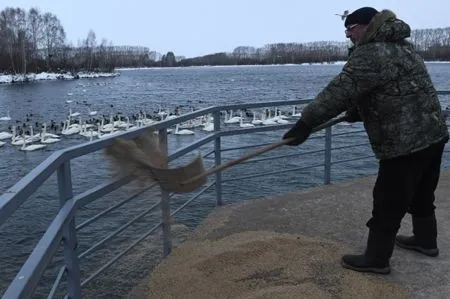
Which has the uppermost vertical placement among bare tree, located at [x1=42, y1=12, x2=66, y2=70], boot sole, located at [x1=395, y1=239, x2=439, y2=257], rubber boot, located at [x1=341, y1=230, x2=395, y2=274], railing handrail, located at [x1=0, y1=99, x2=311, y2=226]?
bare tree, located at [x1=42, y1=12, x2=66, y2=70]

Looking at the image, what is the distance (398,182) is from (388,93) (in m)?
0.64

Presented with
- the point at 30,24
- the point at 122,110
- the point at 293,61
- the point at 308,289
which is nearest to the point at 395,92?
the point at 308,289

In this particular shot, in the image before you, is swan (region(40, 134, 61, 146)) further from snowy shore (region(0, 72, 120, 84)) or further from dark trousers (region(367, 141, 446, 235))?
snowy shore (region(0, 72, 120, 84))

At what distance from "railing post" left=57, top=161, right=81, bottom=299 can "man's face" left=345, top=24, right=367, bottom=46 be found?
1.98m

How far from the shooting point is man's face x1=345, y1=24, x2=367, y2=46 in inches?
134

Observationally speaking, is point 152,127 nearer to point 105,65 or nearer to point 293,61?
point 105,65

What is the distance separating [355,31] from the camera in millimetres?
3447

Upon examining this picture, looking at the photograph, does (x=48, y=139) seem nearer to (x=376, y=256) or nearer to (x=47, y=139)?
(x=47, y=139)

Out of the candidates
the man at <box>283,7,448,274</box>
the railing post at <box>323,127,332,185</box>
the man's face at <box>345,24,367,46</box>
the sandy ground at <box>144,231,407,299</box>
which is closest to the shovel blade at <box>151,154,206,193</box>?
the sandy ground at <box>144,231,407,299</box>

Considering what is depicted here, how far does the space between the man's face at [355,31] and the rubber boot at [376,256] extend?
1.38 m

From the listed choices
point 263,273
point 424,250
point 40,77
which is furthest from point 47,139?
point 40,77

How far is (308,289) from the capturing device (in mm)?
3561

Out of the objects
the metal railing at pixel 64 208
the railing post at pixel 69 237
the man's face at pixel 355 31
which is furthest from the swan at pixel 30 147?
the man's face at pixel 355 31

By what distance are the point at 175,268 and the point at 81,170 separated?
11.5 m
